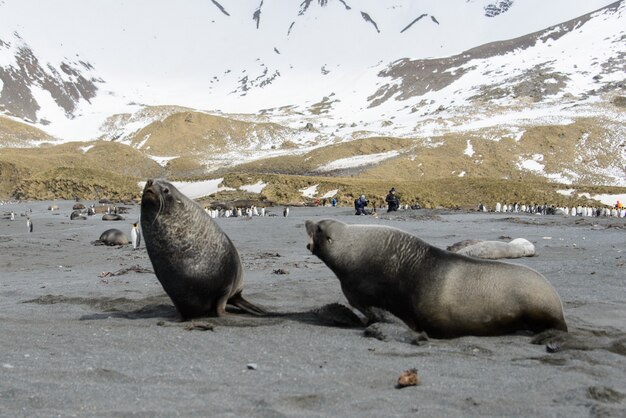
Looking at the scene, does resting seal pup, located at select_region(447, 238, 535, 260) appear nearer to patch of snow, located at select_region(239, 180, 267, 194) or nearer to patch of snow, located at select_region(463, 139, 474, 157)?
patch of snow, located at select_region(239, 180, 267, 194)

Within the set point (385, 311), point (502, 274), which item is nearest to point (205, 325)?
point (385, 311)

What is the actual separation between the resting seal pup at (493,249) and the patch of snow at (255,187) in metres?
34.9

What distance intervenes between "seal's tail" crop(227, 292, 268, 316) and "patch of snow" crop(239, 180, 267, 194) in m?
40.7

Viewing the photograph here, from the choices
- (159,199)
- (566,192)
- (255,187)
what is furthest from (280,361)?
(566,192)

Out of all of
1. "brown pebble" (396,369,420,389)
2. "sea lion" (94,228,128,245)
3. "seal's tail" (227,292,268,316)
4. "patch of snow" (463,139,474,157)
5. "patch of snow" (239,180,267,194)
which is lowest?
"sea lion" (94,228,128,245)

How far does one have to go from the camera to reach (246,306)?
8.04 meters

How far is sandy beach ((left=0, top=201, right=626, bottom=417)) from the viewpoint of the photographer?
4195 mm

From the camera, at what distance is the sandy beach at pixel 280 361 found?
4195mm

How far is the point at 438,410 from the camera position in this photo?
4.12m

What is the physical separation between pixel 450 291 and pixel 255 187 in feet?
145

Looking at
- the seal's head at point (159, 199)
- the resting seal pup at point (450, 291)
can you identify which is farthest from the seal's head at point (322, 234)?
the seal's head at point (159, 199)

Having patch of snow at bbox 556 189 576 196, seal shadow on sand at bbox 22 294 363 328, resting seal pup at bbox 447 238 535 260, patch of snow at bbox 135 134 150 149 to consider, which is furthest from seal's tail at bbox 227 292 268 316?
patch of snow at bbox 135 134 150 149

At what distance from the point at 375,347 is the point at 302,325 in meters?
1.32

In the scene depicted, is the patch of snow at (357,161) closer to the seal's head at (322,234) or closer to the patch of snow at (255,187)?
the patch of snow at (255,187)
